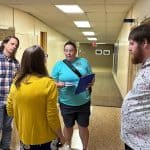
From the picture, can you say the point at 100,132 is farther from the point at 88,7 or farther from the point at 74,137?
the point at 88,7

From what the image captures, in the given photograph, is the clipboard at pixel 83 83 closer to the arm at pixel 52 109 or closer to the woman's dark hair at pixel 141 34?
the arm at pixel 52 109

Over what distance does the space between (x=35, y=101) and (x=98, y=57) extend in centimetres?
2199

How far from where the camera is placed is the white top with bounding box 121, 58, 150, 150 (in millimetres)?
1521

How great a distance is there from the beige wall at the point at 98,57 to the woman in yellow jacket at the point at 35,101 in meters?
21.2

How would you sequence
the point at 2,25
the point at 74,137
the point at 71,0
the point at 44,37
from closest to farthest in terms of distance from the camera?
the point at 74,137 → the point at 71,0 → the point at 2,25 → the point at 44,37

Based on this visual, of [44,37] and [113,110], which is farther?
[44,37]

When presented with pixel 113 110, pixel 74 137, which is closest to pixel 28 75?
pixel 74 137

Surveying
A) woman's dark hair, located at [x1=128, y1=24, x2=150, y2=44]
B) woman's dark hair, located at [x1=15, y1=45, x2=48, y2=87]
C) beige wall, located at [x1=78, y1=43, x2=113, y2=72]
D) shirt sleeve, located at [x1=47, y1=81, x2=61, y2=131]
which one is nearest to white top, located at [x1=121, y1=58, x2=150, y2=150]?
woman's dark hair, located at [x1=128, y1=24, x2=150, y2=44]

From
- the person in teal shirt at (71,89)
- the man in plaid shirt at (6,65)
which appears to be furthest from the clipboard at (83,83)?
the man in plaid shirt at (6,65)

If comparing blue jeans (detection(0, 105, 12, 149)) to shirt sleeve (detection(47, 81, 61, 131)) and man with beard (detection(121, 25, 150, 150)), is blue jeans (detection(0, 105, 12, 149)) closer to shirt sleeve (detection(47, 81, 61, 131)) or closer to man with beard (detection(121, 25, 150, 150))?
shirt sleeve (detection(47, 81, 61, 131))

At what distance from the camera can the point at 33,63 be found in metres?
2.02

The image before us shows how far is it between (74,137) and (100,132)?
0.54 metres

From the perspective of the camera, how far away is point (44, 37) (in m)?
9.49

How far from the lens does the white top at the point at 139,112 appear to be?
4.99ft
